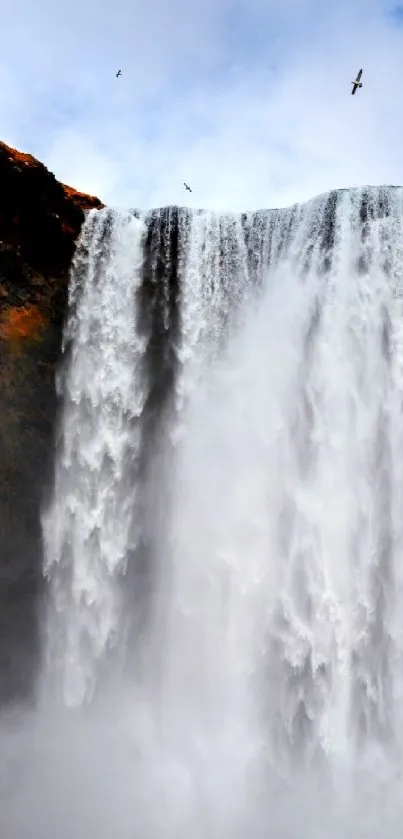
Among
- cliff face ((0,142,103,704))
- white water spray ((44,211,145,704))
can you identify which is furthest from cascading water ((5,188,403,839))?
cliff face ((0,142,103,704))

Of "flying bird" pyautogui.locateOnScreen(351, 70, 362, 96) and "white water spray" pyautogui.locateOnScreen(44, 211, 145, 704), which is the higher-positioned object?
"flying bird" pyautogui.locateOnScreen(351, 70, 362, 96)

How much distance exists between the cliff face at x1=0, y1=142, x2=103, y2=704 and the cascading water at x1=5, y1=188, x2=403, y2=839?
1.36ft

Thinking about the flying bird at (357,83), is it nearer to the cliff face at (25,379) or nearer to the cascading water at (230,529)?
the cascading water at (230,529)

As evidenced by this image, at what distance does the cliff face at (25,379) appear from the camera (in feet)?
38.2

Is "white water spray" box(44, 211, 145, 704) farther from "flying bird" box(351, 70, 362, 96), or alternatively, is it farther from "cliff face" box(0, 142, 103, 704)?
"flying bird" box(351, 70, 362, 96)

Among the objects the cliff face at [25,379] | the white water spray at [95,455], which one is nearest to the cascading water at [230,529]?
the white water spray at [95,455]

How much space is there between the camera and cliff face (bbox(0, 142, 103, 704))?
1164cm

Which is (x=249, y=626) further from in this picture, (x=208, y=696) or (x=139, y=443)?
(x=139, y=443)

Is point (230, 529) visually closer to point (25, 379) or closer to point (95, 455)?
point (95, 455)

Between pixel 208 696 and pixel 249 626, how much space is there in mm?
1377

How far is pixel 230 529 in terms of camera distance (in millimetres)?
11617

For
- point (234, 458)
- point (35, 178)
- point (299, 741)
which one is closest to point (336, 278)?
point (234, 458)

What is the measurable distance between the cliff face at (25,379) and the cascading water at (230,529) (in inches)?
16.4

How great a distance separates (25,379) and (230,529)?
485 cm
